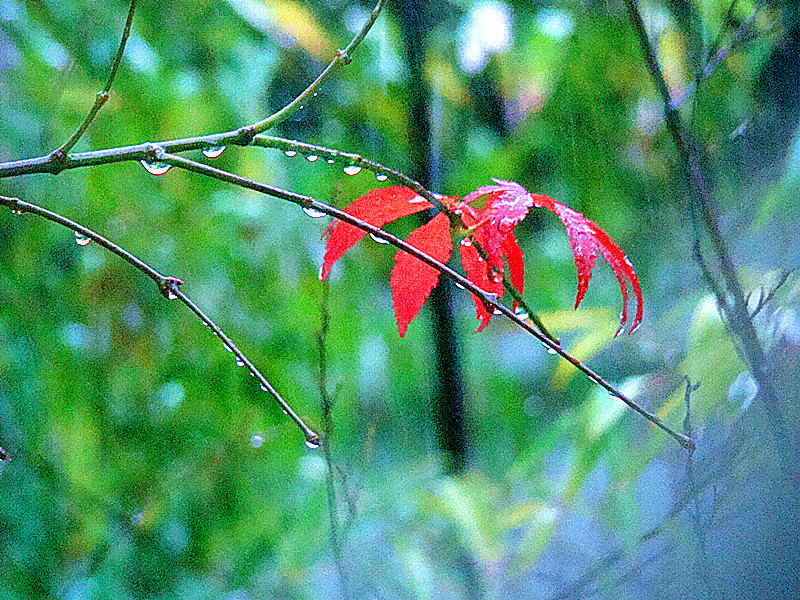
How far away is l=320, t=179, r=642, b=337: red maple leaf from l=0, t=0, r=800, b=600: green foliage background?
12 cm

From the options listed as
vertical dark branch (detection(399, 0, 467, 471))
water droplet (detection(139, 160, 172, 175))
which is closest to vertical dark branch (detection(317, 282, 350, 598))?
vertical dark branch (detection(399, 0, 467, 471))

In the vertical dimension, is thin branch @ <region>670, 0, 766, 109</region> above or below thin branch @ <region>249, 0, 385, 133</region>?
above

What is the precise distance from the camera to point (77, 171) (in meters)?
0.54

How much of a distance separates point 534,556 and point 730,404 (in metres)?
0.16

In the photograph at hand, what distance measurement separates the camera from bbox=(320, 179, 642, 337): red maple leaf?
1.07ft

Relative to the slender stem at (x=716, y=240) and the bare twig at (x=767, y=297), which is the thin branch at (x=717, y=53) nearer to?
the slender stem at (x=716, y=240)

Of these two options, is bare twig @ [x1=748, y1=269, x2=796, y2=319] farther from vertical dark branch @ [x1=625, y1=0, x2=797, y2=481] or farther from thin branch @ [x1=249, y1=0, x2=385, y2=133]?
thin branch @ [x1=249, y1=0, x2=385, y2=133]

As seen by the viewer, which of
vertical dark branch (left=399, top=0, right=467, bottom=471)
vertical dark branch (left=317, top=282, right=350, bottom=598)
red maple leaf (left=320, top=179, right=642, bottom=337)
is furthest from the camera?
vertical dark branch (left=399, top=0, right=467, bottom=471)

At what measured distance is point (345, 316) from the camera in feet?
1.80

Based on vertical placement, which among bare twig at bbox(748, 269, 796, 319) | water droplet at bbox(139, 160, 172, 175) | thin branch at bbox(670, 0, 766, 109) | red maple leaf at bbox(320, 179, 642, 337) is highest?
thin branch at bbox(670, 0, 766, 109)

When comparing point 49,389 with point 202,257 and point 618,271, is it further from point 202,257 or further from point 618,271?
point 618,271

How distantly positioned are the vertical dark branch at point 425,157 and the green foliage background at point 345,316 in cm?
1

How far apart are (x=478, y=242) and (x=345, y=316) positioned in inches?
9.3

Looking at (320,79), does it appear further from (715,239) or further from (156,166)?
(715,239)
